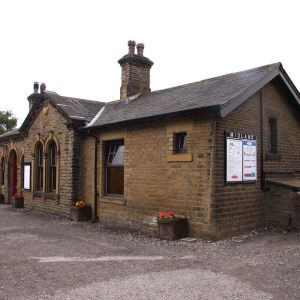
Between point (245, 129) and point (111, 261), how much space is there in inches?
196

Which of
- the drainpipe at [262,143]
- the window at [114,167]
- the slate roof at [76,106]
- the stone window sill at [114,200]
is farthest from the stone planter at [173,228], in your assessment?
the slate roof at [76,106]

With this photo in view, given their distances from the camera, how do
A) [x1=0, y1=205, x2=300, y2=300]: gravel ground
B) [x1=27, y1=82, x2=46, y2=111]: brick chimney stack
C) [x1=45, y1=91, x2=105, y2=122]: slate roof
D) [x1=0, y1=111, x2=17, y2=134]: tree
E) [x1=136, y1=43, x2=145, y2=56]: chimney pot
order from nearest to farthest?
[x1=0, y1=205, x2=300, y2=300]: gravel ground
[x1=45, y1=91, x2=105, y2=122]: slate roof
[x1=136, y1=43, x2=145, y2=56]: chimney pot
[x1=27, y1=82, x2=46, y2=111]: brick chimney stack
[x1=0, y1=111, x2=17, y2=134]: tree

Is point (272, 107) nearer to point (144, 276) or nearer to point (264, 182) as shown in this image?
point (264, 182)

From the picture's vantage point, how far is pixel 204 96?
10.1m

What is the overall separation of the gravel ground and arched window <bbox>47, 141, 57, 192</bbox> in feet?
17.4

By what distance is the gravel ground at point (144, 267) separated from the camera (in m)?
5.36

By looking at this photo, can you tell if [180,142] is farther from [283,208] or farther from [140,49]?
[140,49]

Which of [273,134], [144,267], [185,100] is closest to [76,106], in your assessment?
[185,100]

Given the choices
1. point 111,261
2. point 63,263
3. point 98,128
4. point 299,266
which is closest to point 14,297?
point 63,263

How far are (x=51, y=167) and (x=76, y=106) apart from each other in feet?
9.09

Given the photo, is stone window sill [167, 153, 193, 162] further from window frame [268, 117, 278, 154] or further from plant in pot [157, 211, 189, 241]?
window frame [268, 117, 278, 154]

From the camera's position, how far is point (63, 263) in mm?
7066

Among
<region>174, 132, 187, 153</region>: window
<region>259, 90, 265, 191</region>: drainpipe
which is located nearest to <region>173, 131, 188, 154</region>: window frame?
<region>174, 132, 187, 153</region>: window

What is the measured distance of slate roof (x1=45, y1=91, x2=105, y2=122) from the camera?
14124 mm
